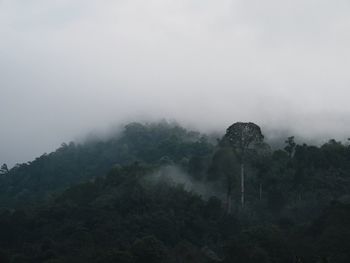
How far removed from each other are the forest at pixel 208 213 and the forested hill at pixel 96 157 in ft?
33.4

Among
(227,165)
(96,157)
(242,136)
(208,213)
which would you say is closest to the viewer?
(208,213)

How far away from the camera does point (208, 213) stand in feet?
171

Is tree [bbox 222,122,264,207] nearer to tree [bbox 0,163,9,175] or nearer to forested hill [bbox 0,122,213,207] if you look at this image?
forested hill [bbox 0,122,213,207]

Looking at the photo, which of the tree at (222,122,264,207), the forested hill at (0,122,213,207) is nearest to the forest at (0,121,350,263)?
the tree at (222,122,264,207)

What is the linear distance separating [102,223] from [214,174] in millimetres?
13232

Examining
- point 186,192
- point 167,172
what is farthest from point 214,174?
point 167,172

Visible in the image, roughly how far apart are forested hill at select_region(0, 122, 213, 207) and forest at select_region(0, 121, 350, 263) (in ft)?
33.4

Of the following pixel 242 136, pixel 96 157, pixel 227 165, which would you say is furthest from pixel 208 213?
pixel 96 157

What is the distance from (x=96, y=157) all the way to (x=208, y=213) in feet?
145

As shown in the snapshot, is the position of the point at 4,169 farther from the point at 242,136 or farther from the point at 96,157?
the point at 242,136

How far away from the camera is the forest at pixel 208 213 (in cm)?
3791

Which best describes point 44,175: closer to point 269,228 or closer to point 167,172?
point 167,172

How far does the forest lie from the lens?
124 ft

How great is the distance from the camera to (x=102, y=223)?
48688 mm
